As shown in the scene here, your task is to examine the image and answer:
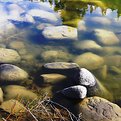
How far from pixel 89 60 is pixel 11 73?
1.99m

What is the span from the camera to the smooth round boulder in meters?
6.02

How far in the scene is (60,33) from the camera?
8.59 m

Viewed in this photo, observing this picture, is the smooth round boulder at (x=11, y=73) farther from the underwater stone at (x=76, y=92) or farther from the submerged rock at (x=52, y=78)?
the underwater stone at (x=76, y=92)

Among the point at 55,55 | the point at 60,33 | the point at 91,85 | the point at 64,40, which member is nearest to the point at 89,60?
the point at 55,55

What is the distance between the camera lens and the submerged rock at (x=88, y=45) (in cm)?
796

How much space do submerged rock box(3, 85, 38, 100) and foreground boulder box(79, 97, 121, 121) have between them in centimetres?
93

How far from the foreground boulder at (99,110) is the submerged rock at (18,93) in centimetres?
93

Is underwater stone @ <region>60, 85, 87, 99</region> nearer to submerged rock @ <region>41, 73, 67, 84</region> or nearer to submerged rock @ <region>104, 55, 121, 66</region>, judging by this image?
submerged rock @ <region>41, 73, 67, 84</region>

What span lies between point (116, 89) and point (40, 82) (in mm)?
1494

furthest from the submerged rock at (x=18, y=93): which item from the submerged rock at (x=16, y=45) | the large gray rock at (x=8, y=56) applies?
the submerged rock at (x=16, y=45)

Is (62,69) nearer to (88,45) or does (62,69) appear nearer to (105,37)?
(88,45)

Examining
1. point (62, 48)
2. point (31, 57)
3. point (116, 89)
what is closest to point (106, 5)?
point (62, 48)

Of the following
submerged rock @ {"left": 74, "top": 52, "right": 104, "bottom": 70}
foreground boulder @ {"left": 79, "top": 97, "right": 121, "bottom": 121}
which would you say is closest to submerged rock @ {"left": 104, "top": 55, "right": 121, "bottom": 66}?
submerged rock @ {"left": 74, "top": 52, "right": 104, "bottom": 70}

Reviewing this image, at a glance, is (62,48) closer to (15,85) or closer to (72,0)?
(15,85)
